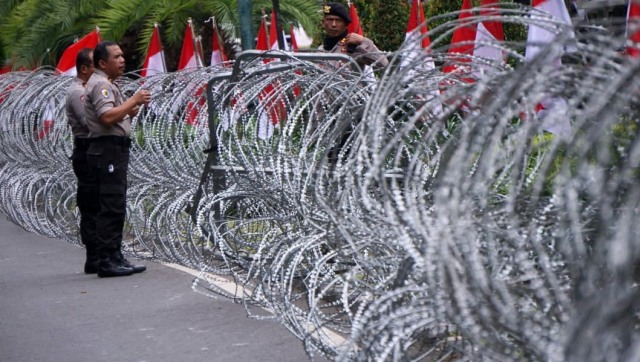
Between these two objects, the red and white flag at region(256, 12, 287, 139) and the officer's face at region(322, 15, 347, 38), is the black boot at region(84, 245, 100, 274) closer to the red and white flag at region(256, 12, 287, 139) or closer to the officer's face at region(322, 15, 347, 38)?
the red and white flag at region(256, 12, 287, 139)

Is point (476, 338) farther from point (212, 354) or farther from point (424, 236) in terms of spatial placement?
point (212, 354)

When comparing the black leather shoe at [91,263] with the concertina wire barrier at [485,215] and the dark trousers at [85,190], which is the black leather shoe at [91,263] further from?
the concertina wire barrier at [485,215]

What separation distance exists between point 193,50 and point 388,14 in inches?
159

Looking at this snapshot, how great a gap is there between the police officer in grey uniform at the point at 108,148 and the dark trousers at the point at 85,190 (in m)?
0.47

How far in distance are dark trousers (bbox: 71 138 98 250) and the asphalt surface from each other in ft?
1.22

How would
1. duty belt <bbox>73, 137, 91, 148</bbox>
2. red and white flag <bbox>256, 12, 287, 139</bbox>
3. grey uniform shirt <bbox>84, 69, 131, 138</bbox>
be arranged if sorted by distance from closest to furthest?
red and white flag <bbox>256, 12, 287, 139</bbox>
grey uniform shirt <bbox>84, 69, 131, 138</bbox>
duty belt <bbox>73, 137, 91, 148</bbox>

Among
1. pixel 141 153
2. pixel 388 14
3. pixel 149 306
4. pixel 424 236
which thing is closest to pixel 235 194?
pixel 149 306

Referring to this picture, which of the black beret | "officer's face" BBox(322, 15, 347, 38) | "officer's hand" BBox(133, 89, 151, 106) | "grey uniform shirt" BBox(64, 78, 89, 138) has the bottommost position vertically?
"grey uniform shirt" BBox(64, 78, 89, 138)

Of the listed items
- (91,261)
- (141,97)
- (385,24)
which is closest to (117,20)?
(385,24)

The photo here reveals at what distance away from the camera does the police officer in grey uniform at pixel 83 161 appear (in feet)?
33.7

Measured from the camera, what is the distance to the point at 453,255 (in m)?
3.40

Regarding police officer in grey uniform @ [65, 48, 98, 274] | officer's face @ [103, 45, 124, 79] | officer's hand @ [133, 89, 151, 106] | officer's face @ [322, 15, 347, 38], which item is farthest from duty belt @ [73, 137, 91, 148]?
officer's face @ [322, 15, 347, 38]

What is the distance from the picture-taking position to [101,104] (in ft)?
31.3

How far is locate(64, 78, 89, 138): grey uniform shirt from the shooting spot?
1027 centimetres
